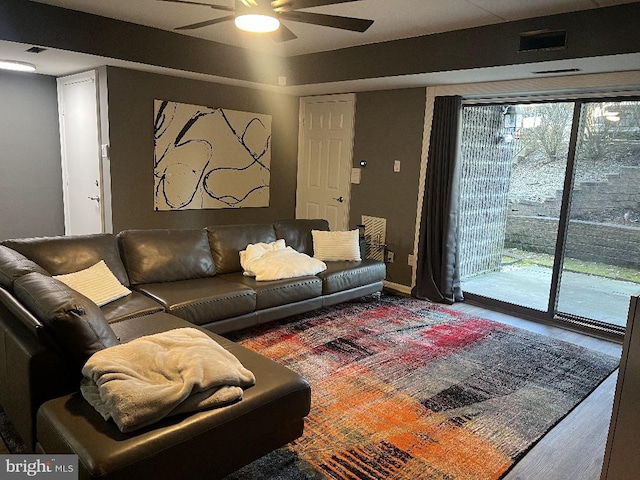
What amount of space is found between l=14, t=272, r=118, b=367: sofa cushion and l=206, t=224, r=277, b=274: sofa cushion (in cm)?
200

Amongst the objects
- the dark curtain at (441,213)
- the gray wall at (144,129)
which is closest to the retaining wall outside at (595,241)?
the dark curtain at (441,213)

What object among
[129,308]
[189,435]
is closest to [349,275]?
[129,308]

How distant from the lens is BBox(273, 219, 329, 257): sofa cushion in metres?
4.57

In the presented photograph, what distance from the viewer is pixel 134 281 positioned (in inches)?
137

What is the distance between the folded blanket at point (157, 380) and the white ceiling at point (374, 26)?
2.72 metres

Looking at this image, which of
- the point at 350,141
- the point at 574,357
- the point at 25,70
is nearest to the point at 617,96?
the point at 574,357

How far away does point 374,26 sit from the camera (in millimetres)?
4035

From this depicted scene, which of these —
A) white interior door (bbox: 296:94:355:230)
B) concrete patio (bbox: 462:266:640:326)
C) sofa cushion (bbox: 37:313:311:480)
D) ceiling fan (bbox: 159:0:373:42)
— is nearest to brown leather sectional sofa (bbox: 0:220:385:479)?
sofa cushion (bbox: 37:313:311:480)

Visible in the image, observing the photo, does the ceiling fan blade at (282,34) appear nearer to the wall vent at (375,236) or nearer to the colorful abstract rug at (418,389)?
the colorful abstract rug at (418,389)

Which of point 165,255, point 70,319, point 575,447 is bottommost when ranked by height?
point 575,447

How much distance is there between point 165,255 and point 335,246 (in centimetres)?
170

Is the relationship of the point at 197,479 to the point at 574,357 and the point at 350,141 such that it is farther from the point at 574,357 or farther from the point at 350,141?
the point at 350,141

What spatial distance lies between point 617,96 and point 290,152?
376cm

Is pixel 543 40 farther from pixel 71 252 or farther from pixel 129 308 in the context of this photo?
pixel 71 252
